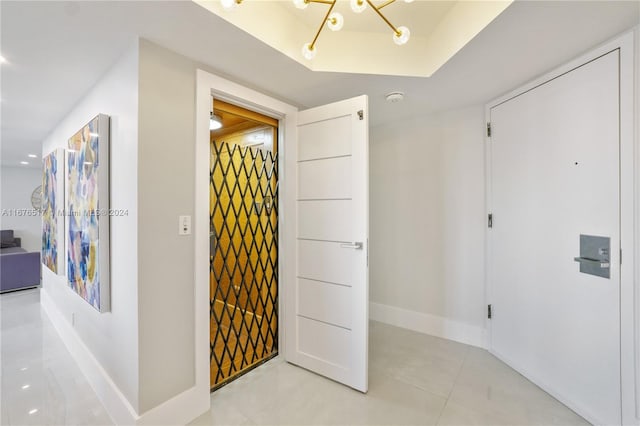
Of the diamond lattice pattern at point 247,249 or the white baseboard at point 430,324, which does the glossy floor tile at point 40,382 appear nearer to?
the diamond lattice pattern at point 247,249

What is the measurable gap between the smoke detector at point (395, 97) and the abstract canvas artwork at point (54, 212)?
118 inches

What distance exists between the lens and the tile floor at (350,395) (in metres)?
1.60

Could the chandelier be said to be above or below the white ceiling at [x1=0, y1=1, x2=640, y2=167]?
below

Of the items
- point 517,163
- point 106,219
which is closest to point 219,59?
point 106,219

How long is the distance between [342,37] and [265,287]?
2.01 meters

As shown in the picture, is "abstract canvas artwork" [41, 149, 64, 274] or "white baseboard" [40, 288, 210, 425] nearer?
Answer: "white baseboard" [40, 288, 210, 425]

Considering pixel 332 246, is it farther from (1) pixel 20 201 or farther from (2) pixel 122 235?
(1) pixel 20 201

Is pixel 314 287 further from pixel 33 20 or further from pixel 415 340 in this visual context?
pixel 33 20

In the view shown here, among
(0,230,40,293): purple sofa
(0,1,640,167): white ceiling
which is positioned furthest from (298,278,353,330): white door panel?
(0,230,40,293): purple sofa

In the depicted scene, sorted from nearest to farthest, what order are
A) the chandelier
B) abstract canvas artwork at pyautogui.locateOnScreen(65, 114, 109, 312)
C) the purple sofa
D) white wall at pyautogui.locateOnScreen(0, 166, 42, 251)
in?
the chandelier, abstract canvas artwork at pyautogui.locateOnScreen(65, 114, 109, 312), the purple sofa, white wall at pyautogui.locateOnScreen(0, 166, 42, 251)

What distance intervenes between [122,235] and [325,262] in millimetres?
1292

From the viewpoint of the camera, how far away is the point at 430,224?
8.84 feet

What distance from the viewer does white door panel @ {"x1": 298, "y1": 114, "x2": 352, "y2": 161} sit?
191 centimetres

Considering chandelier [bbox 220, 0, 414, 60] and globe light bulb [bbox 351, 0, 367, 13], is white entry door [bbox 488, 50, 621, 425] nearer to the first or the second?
chandelier [bbox 220, 0, 414, 60]
